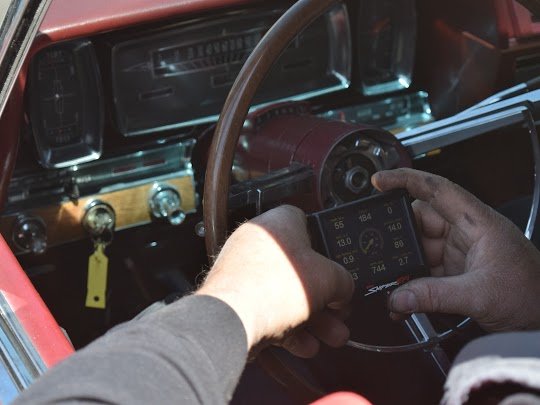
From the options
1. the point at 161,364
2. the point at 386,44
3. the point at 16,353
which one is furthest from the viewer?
the point at 386,44

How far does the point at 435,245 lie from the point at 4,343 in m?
0.69

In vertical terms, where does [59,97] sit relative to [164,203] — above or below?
above

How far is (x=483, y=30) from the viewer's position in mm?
2295

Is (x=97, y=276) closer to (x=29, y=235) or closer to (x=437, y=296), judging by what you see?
(x=29, y=235)

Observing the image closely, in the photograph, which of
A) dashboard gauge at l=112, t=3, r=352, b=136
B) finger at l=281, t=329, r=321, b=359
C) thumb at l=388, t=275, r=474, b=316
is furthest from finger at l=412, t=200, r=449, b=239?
dashboard gauge at l=112, t=3, r=352, b=136

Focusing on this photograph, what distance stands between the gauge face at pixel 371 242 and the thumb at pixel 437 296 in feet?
0.48

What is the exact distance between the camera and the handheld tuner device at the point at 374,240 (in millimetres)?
1417

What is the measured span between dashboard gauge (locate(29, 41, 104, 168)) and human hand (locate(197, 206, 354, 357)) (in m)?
0.85

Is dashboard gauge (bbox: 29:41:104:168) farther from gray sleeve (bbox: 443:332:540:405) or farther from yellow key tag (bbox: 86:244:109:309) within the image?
gray sleeve (bbox: 443:332:540:405)

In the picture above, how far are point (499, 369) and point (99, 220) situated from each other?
1522 millimetres

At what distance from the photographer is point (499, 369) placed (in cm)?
65

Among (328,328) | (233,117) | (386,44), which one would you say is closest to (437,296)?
(328,328)

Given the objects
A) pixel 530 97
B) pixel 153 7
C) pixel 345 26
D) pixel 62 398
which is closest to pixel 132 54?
pixel 153 7

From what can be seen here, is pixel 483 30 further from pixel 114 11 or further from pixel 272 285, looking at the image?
pixel 272 285
